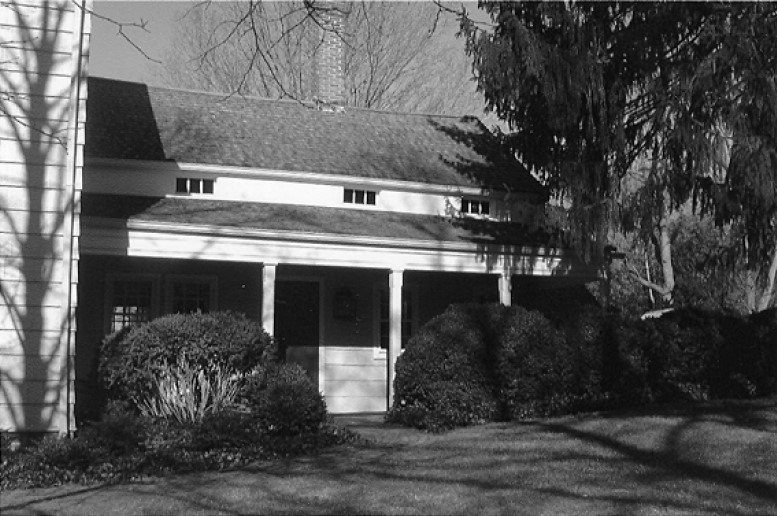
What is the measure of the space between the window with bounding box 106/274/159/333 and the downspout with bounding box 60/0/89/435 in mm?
4226

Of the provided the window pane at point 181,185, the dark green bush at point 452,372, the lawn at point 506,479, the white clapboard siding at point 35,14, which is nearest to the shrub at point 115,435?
the lawn at point 506,479

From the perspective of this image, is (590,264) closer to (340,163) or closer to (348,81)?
(340,163)

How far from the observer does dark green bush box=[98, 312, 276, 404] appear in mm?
12773

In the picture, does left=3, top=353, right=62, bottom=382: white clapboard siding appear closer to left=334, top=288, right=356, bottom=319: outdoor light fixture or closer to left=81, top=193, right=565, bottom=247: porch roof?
left=81, top=193, right=565, bottom=247: porch roof

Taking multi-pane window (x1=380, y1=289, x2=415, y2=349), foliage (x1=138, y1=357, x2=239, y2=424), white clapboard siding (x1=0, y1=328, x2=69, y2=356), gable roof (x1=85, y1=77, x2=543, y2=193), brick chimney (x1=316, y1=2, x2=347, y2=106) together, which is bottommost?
foliage (x1=138, y1=357, x2=239, y2=424)

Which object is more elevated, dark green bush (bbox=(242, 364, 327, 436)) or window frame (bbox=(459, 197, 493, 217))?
window frame (bbox=(459, 197, 493, 217))

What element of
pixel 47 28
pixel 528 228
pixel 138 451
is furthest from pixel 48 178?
pixel 528 228

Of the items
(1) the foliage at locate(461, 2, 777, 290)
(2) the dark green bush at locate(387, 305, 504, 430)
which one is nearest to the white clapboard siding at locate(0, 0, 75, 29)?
(1) the foliage at locate(461, 2, 777, 290)

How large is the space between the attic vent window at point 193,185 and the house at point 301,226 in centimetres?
4

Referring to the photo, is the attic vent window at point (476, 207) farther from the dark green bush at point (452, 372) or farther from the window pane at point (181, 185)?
the window pane at point (181, 185)

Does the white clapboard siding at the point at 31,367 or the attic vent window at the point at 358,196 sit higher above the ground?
the attic vent window at the point at 358,196

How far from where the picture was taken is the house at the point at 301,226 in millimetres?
14758

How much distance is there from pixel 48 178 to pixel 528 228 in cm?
842

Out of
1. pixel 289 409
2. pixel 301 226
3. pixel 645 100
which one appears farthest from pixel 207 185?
pixel 645 100
